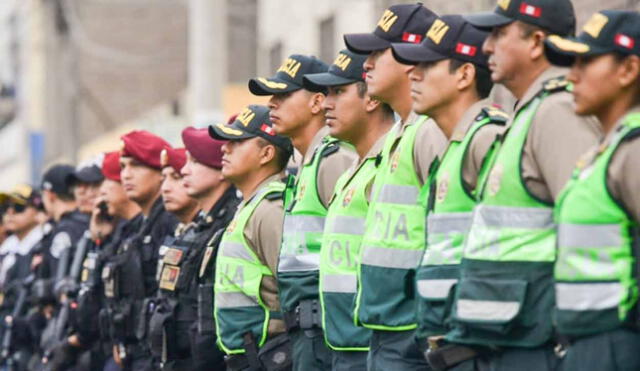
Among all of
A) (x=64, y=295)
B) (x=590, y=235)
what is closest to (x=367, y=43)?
(x=590, y=235)

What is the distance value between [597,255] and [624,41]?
740 mm

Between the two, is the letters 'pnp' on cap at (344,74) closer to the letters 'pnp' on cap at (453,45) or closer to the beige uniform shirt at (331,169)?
the beige uniform shirt at (331,169)

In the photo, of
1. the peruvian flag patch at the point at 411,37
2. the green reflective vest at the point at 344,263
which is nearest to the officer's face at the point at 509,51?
the peruvian flag patch at the point at 411,37

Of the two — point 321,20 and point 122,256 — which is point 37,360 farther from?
point 321,20

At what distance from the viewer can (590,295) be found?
5.52 meters

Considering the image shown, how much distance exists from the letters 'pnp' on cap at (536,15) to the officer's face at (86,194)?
8.66 metres

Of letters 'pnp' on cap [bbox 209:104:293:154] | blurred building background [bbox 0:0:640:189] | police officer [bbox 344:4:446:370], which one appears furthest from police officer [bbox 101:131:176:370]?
blurred building background [bbox 0:0:640:189]

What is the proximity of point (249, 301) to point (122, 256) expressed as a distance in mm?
2902

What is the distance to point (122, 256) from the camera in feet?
39.1

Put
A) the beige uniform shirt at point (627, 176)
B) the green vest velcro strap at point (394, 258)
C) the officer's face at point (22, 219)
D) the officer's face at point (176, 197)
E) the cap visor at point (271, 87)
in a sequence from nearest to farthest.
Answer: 1. the beige uniform shirt at point (627, 176)
2. the green vest velcro strap at point (394, 258)
3. the cap visor at point (271, 87)
4. the officer's face at point (176, 197)
5. the officer's face at point (22, 219)

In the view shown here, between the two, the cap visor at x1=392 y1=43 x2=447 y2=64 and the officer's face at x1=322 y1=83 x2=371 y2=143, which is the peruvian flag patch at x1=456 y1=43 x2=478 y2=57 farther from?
the officer's face at x1=322 y1=83 x2=371 y2=143

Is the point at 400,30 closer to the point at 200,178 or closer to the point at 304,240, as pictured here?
the point at 304,240

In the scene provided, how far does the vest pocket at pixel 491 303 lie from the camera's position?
19.5 ft

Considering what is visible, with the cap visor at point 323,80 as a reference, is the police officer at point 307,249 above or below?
below
